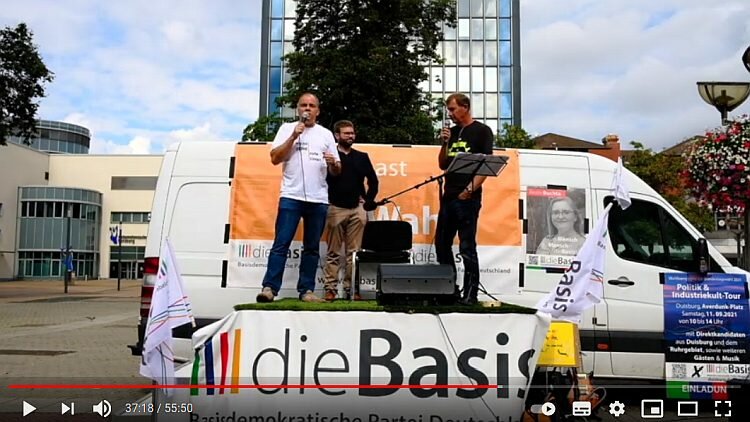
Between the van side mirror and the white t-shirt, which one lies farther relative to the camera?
the van side mirror

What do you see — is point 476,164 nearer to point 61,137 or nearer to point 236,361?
point 236,361

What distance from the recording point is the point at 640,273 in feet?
23.2

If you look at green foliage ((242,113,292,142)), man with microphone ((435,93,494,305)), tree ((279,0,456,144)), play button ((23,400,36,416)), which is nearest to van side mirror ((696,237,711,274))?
man with microphone ((435,93,494,305))

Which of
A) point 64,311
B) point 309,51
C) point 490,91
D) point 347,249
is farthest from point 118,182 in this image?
point 347,249

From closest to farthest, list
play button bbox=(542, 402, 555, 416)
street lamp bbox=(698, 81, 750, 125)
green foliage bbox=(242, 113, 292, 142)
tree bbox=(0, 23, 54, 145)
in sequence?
play button bbox=(542, 402, 555, 416)
street lamp bbox=(698, 81, 750, 125)
green foliage bbox=(242, 113, 292, 142)
tree bbox=(0, 23, 54, 145)

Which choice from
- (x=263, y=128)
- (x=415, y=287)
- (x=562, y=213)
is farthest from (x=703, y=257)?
(x=263, y=128)

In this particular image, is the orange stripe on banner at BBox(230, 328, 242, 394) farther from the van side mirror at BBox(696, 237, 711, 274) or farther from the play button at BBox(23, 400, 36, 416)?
the van side mirror at BBox(696, 237, 711, 274)

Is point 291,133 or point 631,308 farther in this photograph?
point 631,308

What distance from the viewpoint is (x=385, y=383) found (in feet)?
13.9

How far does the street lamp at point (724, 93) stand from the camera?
30.9ft

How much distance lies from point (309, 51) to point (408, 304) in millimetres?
13351

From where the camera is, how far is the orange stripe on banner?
4199 mm

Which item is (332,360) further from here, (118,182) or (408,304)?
(118,182)

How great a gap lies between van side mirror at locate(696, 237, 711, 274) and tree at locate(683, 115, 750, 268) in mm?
1794
